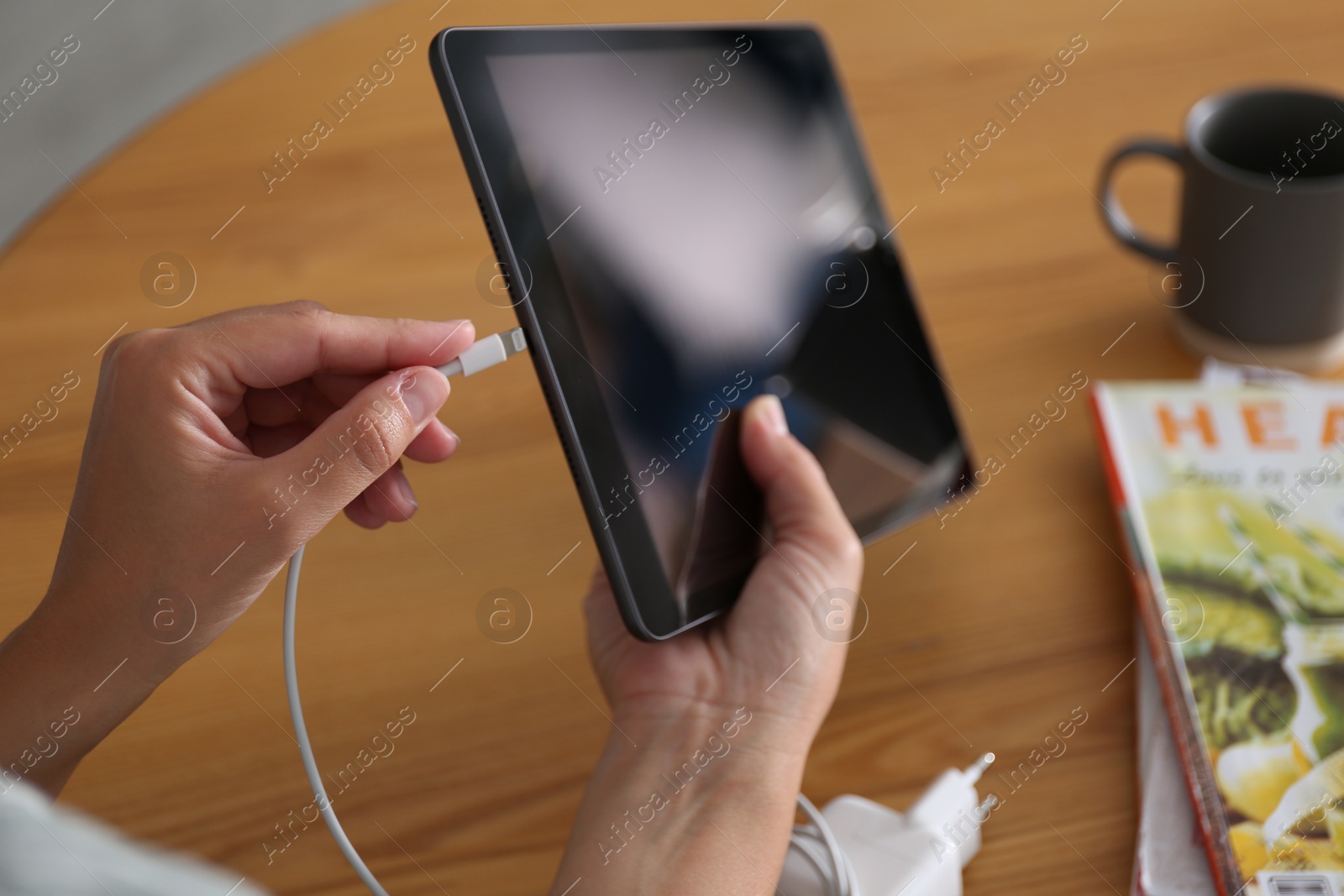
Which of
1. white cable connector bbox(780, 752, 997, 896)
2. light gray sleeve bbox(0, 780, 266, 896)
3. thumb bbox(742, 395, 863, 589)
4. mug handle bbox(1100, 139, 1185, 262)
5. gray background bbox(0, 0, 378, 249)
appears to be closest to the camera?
light gray sleeve bbox(0, 780, 266, 896)

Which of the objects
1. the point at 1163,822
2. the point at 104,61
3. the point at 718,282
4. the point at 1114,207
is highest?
the point at 104,61

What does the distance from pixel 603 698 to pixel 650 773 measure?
0.07 meters

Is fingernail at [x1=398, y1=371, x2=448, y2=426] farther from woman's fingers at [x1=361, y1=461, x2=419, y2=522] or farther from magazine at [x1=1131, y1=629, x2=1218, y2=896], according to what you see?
magazine at [x1=1131, y1=629, x2=1218, y2=896]

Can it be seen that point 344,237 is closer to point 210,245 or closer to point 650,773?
point 210,245

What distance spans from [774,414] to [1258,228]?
36 cm

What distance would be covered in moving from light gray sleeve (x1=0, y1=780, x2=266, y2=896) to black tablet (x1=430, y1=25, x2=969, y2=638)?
30 cm

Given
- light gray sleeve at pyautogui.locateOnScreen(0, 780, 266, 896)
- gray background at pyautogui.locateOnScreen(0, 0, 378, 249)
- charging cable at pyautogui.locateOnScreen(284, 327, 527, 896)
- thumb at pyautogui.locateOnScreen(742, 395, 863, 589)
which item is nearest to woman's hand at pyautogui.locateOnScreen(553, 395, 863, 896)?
thumb at pyautogui.locateOnScreen(742, 395, 863, 589)

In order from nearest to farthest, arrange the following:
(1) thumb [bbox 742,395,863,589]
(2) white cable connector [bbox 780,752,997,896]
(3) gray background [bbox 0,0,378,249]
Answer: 1. (2) white cable connector [bbox 780,752,997,896]
2. (1) thumb [bbox 742,395,863,589]
3. (3) gray background [bbox 0,0,378,249]

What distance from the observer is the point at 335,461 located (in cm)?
53

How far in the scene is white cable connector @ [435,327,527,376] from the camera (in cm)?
60

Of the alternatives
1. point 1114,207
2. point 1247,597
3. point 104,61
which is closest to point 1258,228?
point 1114,207

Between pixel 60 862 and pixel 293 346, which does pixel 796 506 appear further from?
pixel 60 862

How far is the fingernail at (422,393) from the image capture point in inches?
22.2

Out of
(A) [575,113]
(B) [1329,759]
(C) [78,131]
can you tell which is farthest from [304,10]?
(B) [1329,759]
